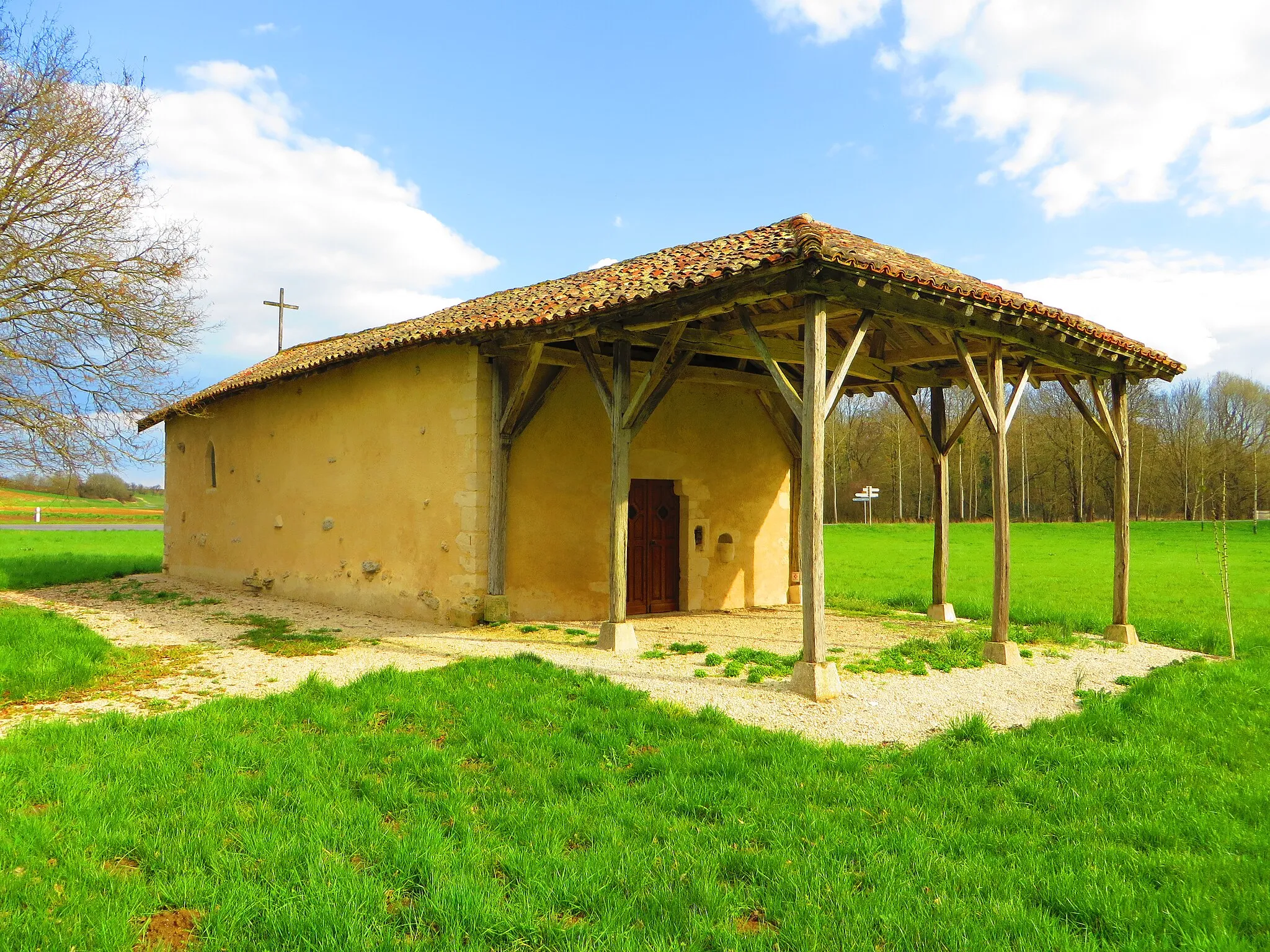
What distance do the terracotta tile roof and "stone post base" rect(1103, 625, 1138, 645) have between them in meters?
3.06

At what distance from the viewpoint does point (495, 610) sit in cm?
915

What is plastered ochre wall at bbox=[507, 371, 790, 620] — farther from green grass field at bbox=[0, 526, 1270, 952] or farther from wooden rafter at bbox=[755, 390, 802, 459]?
green grass field at bbox=[0, 526, 1270, 952]

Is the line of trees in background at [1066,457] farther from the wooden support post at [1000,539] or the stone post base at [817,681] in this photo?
the stone post base at [817,681]

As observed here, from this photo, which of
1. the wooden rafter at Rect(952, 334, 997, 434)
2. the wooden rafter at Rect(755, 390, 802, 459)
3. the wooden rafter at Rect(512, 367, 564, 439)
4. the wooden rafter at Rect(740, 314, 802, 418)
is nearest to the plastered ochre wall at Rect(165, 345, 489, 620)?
the wooden rafter at Rect(512, 367, 564, 439)

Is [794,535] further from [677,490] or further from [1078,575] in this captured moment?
[1078,575]

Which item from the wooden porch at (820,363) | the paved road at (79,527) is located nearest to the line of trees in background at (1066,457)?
the wooden porch at (820,363)

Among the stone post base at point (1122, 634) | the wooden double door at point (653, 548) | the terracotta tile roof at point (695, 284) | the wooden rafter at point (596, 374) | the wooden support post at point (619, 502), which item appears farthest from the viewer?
the wooden double door at point (653, 548)

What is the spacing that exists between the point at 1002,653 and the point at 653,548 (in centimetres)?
483

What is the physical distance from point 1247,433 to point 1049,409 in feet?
33.0

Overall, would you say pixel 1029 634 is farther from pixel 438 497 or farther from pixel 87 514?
pixel 87 514

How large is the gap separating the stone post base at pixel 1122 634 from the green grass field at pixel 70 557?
16624 millimetres

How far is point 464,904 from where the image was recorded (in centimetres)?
289

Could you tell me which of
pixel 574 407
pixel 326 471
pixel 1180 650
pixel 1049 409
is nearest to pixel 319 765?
pixel 574 407

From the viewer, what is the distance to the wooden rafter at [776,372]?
632cm
